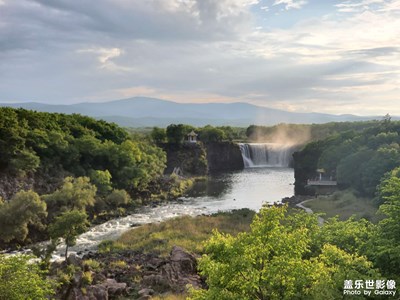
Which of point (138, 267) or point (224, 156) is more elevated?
point (224, 156)

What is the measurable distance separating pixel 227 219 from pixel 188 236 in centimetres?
1044

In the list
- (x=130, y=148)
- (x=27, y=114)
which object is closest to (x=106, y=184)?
(x=130, y=148)

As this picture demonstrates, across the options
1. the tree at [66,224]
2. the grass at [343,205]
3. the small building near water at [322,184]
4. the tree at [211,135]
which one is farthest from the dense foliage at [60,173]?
the tree at [211,135]

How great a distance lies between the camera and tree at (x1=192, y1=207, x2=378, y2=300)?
13.9 meters

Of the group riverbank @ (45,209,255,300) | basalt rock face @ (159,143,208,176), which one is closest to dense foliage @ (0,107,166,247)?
riverbank @ (45,209,255,300)

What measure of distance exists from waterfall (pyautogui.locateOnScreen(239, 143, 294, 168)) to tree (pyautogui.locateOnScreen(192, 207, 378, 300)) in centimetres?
11663

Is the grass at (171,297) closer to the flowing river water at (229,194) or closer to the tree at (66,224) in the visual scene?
the tree at (66,224)

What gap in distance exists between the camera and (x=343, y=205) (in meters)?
59.5

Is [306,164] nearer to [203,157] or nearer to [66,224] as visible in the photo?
[203,157]

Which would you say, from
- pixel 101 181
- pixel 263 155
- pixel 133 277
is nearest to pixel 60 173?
pixel 101 181

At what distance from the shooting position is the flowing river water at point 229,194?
5034 cm

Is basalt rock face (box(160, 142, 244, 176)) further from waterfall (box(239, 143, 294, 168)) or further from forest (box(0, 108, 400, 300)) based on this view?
forest (box(0, 108, 400, 300))

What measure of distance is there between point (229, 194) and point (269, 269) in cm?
6739

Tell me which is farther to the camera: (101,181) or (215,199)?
(215,199)
